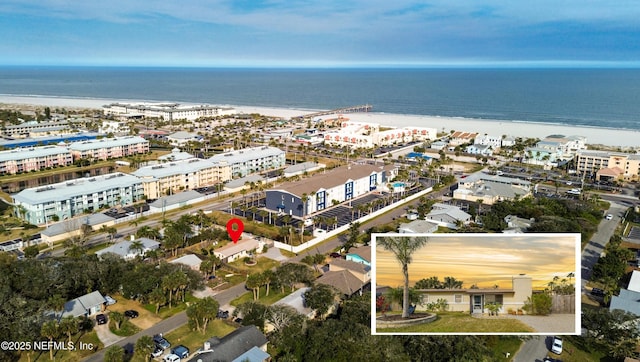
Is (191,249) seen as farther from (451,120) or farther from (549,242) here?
(451,120)

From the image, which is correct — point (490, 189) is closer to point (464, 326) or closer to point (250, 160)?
point (250, 160)

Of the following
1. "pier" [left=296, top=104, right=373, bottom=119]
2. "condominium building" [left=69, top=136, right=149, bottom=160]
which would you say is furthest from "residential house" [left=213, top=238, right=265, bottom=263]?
"pier" [left=296, top=104, right=373, bottom=119]

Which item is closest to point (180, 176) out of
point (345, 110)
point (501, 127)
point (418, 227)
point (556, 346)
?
point (418, 227)

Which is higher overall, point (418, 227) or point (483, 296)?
point (483, 296)

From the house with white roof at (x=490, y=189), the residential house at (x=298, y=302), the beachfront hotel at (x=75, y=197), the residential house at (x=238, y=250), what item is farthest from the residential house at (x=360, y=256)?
the beachfront hotel at (x=75, y=197)

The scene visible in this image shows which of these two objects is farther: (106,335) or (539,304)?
(106,335)

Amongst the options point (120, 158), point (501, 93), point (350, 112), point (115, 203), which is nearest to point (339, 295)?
point (115, 203)
